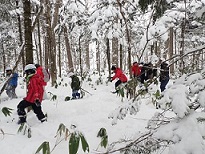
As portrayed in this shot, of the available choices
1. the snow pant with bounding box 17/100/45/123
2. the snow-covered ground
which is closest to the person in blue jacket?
the snow-covered ground

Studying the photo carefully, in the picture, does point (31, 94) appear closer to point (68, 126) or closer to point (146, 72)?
point (68, 126)

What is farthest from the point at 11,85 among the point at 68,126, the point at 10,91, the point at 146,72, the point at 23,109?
the point at 146,72

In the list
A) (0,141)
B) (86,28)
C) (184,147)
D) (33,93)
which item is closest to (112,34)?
(86,28)

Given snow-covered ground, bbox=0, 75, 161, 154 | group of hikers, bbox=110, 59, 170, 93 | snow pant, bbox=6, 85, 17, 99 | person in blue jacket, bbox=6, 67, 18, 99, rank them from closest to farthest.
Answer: group of hikers, bbox=110, 59, 170, 93
snow-covered ground, bbox=0, 75, 161, 154
person in blue jacket, bbox=6, 67, 18, 99
snow pant, bbox=6, 85, 17, 99

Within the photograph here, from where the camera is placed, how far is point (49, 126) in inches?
Result: 250

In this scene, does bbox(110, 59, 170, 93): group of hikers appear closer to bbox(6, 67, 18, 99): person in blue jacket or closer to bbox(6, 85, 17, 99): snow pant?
bbox(6, 67, 18, 99): person in blue jacket

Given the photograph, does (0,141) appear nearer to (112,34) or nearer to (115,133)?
(115,133)

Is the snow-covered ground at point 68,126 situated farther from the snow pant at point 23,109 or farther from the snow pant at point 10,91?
the snow pant at point 10,91

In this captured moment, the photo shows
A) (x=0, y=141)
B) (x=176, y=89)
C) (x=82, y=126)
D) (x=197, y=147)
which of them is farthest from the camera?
(x=82, y=126)

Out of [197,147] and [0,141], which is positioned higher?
[197,147]

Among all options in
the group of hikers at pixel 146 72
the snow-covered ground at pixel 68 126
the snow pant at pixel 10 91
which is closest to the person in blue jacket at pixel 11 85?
the snow pant at pixel 10 91

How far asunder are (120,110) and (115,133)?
283 cm

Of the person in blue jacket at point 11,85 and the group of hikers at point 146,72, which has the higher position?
the group of hikers at point 146,72

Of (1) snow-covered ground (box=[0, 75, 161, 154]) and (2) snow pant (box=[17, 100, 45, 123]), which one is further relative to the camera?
(2) snow pant (box=[17, 100, 45, 123])
